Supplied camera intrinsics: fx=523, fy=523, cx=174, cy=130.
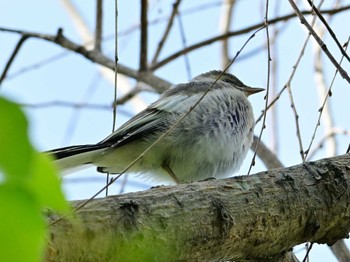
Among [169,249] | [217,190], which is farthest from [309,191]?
[169,249]

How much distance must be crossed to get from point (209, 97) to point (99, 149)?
696mm

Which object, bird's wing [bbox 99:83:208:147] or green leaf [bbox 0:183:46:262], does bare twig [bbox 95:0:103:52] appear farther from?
green leaf [bbox 0:183:46:262]

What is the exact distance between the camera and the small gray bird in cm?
279

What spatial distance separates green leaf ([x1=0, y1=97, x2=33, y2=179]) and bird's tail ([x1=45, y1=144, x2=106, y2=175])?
2.18 meters

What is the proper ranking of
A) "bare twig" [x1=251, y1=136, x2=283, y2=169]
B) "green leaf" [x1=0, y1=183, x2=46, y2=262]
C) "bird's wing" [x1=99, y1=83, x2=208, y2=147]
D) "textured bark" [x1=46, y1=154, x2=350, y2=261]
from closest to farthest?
"green leaf" [x1=0, y1=183, x2=46, y2=262] < "textured bark" [x1=46, y1=154, x2=350, y2=261] < "bird's wing" [x1=99, y1=83, x2=208, y2=147] < "bare twig" [x1=251, y1=136, x2=283, y2=169]

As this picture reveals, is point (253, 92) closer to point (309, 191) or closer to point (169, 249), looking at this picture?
point (309, 191)

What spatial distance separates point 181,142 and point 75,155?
0.57 meters

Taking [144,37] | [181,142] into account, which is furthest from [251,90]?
[181,142]

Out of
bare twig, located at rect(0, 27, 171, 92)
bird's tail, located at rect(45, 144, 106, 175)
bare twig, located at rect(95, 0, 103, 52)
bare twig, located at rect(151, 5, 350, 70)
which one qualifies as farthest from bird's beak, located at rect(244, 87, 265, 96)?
bird's tail, located at rect(45, 144, 106, 175)

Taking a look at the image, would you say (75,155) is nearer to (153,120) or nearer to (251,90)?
(153,120)

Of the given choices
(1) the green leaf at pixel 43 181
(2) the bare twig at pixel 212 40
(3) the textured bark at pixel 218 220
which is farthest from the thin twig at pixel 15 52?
(1) the green leaf at pixel 43 181

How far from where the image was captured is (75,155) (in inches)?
103

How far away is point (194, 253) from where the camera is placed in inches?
54.9

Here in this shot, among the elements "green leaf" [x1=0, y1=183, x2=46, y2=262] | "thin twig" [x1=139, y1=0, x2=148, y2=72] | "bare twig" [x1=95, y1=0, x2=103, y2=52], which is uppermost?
"bare twig" [x1=95, y1=0, x2=103, y2=52]
